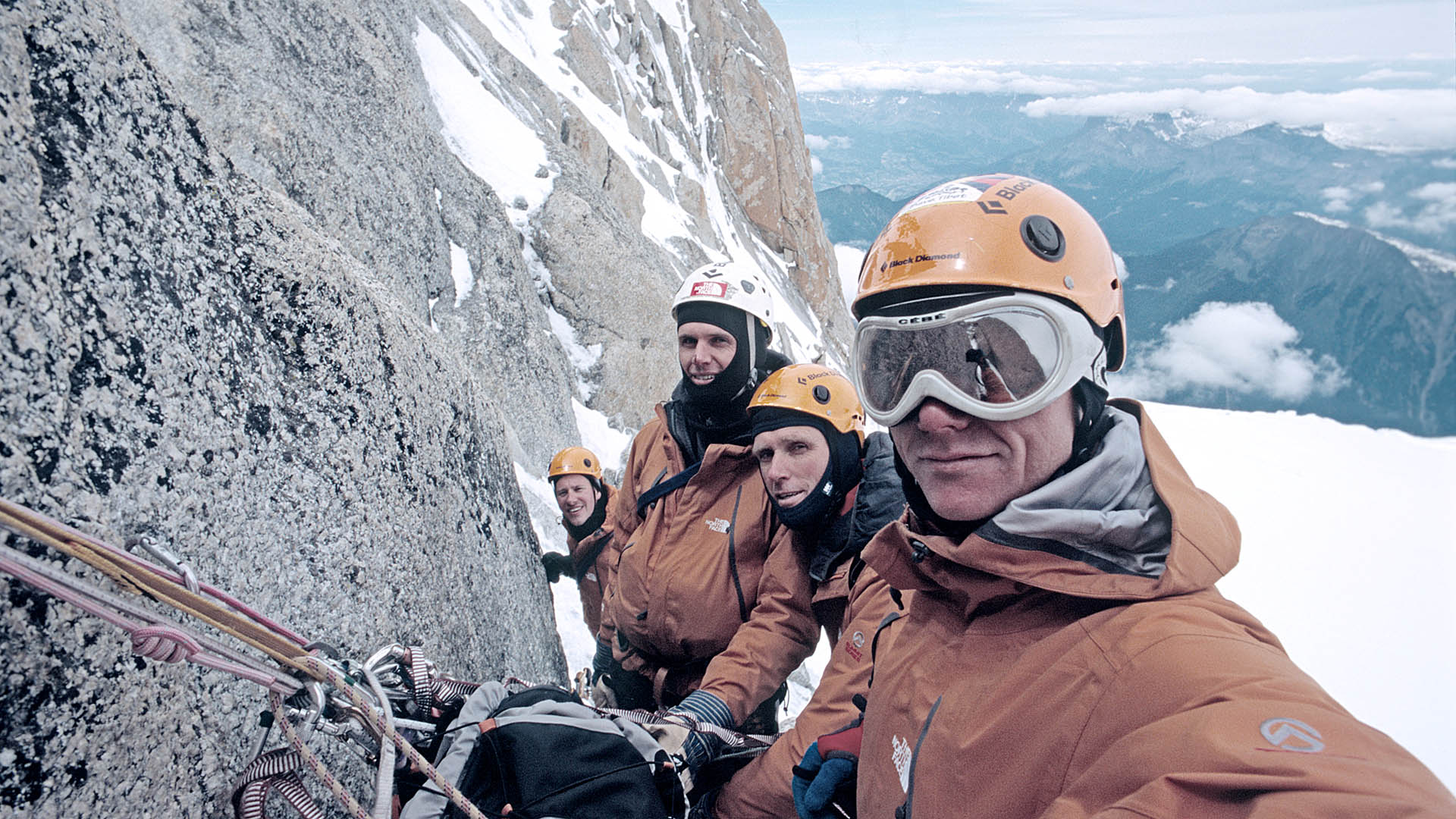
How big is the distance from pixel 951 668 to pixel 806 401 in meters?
1.93

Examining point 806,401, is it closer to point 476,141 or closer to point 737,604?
point 737,604

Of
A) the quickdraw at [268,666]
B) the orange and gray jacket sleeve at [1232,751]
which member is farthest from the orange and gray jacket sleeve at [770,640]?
the orange and gray jacket sleeve at [1232,751]

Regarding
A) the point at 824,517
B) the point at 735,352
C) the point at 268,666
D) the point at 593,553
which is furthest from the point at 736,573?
the point at 593,553

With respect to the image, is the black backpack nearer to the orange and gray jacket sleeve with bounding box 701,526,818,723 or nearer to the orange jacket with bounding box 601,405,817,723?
the orange and gray jacket sleeve with bounding box 701,526,818,723

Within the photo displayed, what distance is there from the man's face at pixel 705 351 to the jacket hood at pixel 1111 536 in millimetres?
2634

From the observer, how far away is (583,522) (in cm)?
683

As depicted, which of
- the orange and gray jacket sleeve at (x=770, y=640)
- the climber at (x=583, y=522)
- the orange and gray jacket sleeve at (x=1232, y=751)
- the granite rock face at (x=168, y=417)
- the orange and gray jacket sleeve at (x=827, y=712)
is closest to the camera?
the orange and gray jacket sleeve at (x=1232, y=751)

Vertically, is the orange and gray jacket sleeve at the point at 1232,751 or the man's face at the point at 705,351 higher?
the orange and gray jacket sleeve at the point at 1232,751

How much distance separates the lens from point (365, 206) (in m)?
7.32

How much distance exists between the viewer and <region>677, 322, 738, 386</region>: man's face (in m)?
4.34

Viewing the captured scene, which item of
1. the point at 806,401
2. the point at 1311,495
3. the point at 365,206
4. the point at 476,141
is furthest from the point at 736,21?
the point at 1311,495

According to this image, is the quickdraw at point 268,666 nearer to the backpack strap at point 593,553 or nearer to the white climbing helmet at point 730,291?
the white climbing helmet at point 730,291

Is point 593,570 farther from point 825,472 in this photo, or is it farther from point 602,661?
point 825,472

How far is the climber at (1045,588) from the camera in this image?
116 centimetres
